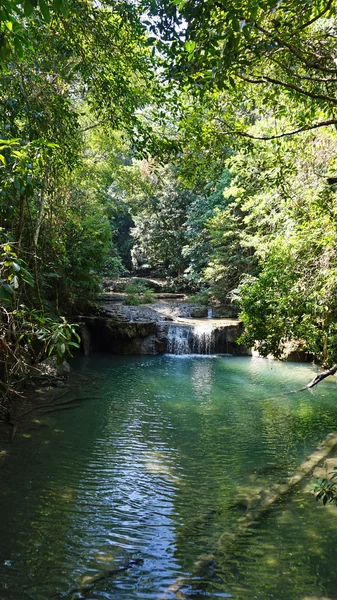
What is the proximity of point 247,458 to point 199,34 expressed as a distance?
5621 millimetres

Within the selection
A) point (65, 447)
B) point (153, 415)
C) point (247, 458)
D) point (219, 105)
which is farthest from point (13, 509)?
point (219, 105)

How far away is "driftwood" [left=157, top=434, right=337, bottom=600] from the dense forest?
1846mm

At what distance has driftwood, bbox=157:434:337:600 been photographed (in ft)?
11.7

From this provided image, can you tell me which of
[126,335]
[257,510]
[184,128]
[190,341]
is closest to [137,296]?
[126,335]

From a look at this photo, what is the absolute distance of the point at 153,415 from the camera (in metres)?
8.52

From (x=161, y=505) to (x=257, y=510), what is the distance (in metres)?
1.13

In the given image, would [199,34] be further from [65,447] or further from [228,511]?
[65,447]

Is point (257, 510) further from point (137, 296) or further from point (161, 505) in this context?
point (137, 296)

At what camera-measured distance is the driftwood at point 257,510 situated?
356 cm

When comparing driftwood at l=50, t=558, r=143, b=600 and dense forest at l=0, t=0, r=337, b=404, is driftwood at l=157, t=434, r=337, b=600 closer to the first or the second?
driftwood at l=50, t=558, r=143, b=600

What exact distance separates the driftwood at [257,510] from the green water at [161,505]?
2 cm

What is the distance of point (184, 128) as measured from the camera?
19.0 feet

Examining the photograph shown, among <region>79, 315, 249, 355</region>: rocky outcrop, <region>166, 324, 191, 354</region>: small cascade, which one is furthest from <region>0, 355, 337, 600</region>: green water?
<region>166, 324, 191, 354</region>: small cascade

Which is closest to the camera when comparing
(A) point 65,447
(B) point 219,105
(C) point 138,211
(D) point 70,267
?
(B) point 219,105
